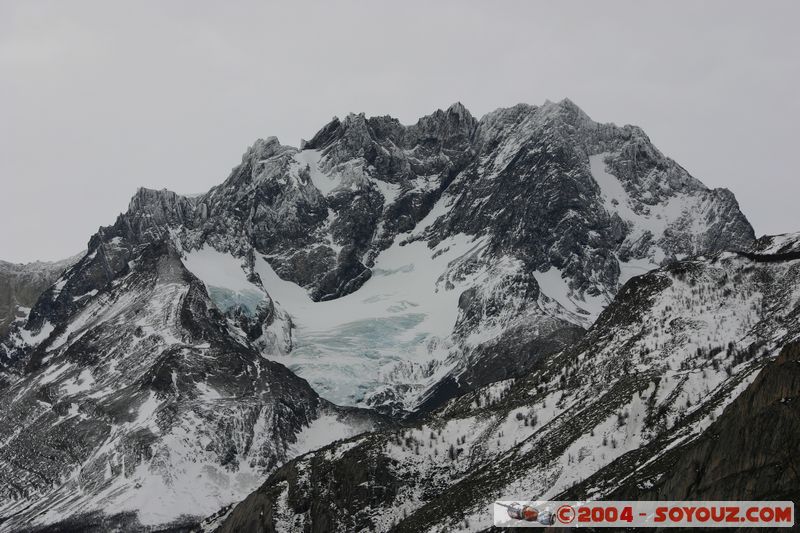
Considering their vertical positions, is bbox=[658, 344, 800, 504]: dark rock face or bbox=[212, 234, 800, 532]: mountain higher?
bbox=[212, 234, 800, 532]: mountain

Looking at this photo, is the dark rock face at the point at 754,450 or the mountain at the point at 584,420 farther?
the mountain at the point at 584,420

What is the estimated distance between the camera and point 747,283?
528 feet

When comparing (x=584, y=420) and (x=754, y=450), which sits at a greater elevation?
(x=584, y=420)

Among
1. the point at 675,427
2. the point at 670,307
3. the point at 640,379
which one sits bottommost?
the point at 675,427

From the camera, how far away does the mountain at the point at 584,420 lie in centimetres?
12550

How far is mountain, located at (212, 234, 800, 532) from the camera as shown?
125500 millimetres

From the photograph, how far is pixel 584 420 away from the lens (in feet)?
458

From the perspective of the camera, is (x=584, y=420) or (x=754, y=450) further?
(x=584, y=420)

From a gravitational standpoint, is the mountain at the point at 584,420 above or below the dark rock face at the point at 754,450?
above

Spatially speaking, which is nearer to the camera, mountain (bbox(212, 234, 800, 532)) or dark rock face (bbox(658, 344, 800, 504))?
dark rock face (bbox(658, 344, 800, 504))

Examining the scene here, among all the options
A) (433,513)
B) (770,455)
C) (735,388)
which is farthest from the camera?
(433,513)

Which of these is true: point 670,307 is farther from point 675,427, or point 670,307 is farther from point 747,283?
point 675,427

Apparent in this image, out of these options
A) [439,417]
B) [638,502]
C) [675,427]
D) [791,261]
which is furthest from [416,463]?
[638,502]

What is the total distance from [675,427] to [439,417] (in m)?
66.5
